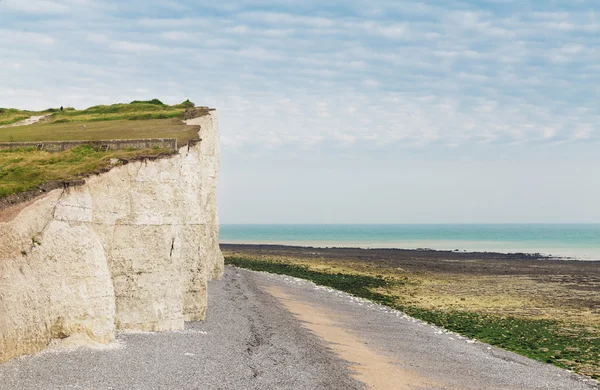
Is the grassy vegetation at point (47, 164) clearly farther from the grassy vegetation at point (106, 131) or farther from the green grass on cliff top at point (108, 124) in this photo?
the green grass on cliff top at point (108, 124)

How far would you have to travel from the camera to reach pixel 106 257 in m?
26.0

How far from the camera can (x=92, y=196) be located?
25797mm

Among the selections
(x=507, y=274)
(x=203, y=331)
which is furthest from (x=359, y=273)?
(x=203, y=331)

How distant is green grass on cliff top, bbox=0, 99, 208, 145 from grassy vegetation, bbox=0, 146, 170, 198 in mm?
3246

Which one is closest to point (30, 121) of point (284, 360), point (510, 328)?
point (284, 360)

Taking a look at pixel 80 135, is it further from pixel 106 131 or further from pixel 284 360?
pixel 284 360

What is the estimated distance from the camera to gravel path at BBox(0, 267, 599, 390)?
2052 cm

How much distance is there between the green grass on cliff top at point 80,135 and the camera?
2591 centimetres

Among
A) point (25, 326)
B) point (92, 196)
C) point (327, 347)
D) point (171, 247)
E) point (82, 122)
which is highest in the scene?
point (82, 122)

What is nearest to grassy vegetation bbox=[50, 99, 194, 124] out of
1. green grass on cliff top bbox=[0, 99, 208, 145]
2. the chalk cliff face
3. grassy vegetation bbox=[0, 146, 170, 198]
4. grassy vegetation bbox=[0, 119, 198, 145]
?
green grass on cliff top bbox=[0, 99, 208, 145]

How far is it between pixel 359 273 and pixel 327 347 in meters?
42.7

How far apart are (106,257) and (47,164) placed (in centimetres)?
647

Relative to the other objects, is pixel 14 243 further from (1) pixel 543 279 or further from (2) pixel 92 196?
(1) pixel 543 279

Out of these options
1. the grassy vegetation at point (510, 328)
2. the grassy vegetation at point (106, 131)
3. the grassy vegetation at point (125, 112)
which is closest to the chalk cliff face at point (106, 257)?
the grassy vegetation at point (106, 131)
